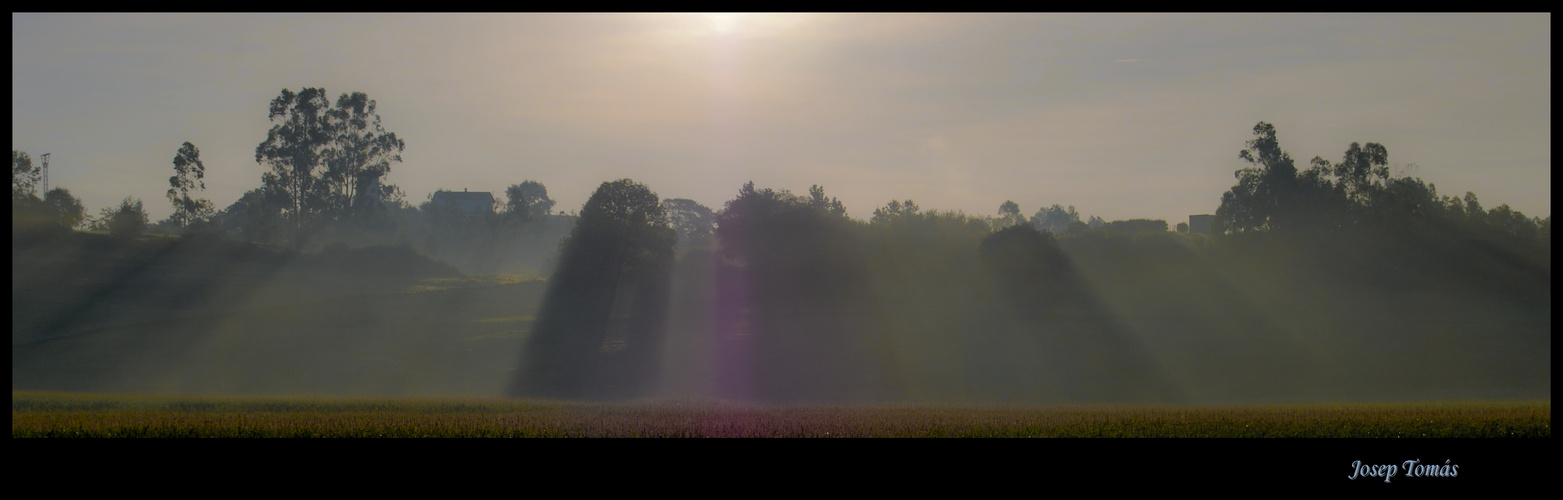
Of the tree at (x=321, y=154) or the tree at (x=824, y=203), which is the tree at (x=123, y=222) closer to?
the tree at (x=321, y=154)

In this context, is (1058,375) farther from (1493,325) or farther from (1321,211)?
(1321,211)

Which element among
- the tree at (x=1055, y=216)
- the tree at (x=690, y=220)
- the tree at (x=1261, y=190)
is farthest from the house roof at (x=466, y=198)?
the tree at (x=1261, y=190)

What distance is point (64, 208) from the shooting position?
227 feet

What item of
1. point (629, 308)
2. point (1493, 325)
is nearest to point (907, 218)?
point (629, 308)

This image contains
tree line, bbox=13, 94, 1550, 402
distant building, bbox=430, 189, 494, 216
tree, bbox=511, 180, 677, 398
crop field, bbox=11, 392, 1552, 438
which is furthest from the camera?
distant building, bbox=430, 189, 494, 216

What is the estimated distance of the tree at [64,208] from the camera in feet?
212

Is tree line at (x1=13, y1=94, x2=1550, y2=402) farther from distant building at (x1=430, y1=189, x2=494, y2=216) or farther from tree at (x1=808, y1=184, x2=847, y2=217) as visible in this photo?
distant building at (x1=430, y1=189, x2=494, y2=216)

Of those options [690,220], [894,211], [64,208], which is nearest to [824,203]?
[894,211]

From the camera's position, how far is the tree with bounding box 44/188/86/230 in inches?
2544

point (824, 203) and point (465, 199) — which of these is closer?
point (824, 203)

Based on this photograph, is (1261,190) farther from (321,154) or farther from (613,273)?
(321,154)

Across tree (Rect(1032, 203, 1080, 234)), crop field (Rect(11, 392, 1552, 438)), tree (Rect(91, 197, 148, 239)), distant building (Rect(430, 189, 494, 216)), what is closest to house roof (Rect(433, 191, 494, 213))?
distant building (Rect(430, 189, 494, 216))

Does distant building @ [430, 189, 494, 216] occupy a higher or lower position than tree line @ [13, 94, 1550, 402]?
higher

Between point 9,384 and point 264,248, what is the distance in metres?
71.7
